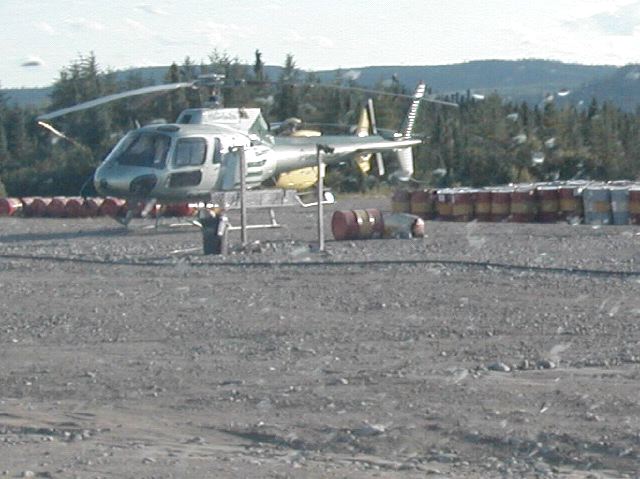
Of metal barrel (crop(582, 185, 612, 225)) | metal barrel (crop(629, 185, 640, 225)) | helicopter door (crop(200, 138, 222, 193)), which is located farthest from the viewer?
metal barrel (crop(582, 185, 612, 225))

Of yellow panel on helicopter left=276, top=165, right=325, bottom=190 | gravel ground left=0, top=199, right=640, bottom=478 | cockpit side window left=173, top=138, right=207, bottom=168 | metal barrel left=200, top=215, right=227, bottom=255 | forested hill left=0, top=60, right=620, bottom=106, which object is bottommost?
gravel ground left=0, top=199, right=640, bottom=478

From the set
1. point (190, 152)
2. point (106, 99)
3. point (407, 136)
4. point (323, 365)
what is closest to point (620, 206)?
point (407, 136)

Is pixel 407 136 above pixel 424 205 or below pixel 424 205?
above

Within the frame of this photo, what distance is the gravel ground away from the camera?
7.66m

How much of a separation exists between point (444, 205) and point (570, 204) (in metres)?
2.76

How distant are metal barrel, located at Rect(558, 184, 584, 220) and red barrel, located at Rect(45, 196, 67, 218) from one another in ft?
37.9

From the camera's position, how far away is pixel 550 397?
29.5 ft

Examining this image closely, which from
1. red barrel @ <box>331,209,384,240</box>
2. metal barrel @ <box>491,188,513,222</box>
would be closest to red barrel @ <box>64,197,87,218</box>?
metal barrel @ <box>491,188,513,222</box>

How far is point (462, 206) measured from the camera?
95.9ft

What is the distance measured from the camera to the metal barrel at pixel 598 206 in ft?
90.2

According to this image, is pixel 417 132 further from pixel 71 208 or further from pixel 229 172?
pixel 229 172

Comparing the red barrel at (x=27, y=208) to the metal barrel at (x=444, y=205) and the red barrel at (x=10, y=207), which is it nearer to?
the red barrel at (x=10, y=207)

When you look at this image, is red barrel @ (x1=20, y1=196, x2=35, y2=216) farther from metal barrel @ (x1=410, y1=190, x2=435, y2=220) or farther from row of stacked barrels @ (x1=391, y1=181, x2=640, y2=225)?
metal barrel @ (x1=410, y1=190, x2=435, y2=220)

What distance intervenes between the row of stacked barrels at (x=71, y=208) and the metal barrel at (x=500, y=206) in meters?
6.59
